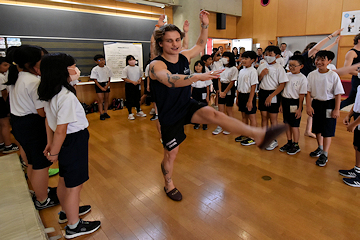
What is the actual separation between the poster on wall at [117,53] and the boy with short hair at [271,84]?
491 cm

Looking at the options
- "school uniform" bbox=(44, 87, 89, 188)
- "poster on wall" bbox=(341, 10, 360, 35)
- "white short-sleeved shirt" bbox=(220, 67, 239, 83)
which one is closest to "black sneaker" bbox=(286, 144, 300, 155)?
"white short-sleeved shirt" bbox=(220, 67, 239, 83)

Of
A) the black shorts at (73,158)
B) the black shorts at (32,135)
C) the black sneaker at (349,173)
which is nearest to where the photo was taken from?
the black shorts at (73,158)

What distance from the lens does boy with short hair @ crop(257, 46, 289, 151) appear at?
351 cm

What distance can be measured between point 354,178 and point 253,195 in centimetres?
127

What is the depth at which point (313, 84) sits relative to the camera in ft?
10.2

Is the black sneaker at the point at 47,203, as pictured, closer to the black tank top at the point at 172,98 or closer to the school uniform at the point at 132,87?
the black tank top at the point at 172,98

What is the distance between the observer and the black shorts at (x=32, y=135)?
80.6 inches

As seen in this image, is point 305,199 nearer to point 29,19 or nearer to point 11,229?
point 11,229

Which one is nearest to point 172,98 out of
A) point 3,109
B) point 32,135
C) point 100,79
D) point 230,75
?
point 32,135

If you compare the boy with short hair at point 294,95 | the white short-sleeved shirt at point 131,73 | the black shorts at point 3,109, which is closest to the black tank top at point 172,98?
the boy with short hair at point 294,95

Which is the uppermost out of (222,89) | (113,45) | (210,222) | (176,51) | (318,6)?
(318,6)

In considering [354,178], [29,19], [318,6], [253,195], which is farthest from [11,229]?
[318,6]

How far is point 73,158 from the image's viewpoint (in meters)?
1.72

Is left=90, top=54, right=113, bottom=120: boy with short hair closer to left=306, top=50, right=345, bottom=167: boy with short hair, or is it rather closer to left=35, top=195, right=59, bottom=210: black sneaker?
left=35, top=195, right=59, bottom=210: black sneaker
